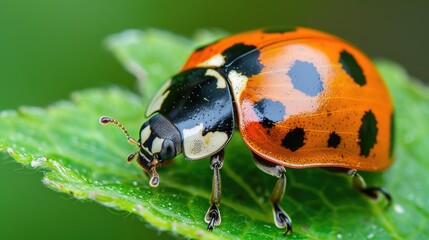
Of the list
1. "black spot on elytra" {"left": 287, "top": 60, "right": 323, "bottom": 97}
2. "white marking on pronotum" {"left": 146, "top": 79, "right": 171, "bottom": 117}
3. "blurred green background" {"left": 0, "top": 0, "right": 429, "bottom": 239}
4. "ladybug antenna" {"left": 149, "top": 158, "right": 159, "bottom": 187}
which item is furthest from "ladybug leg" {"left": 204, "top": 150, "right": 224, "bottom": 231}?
"blurred green background" {"left": 0, "top": 0, "right": 429, "bottom": 239}

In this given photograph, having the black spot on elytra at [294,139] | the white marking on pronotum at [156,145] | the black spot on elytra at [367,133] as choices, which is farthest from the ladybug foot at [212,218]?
the black spot on elytra at [367,133]

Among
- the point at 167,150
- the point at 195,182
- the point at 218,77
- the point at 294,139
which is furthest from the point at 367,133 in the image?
the point at 167,150

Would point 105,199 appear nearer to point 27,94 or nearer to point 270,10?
point 27,94

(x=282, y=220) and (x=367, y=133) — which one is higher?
(x=367, y=133)

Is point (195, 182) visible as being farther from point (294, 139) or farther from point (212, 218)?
point (294, 139)

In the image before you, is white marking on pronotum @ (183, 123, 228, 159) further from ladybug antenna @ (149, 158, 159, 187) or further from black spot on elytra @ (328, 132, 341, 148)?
black spot on elytra @ (328, 132, 341, 148)
